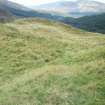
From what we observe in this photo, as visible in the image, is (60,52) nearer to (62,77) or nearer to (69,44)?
(69,44)

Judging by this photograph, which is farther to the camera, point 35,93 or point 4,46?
point 4,46

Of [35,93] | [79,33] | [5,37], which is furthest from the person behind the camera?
[79,33]

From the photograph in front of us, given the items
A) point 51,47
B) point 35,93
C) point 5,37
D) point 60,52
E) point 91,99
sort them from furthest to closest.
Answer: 1. point 5,37
2. point 51,47
3. point 60,52
4. point 35,93
5. point 91,99

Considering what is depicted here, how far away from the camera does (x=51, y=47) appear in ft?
104

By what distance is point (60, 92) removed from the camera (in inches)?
595

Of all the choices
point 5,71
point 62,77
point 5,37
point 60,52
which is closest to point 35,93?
point 62,77

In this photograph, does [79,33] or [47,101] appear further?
[79,33]

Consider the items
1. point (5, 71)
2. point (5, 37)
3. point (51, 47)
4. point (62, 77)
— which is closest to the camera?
point (62, 77)

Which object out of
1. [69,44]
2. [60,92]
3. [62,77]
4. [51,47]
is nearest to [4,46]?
[51,47]

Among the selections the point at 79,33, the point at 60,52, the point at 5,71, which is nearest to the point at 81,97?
the point at 5,71

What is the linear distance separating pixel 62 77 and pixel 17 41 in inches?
642

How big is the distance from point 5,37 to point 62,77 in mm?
18404

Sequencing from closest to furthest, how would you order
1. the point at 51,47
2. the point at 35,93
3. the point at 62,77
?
the point at 35,93
the point at 62,77
the point at 51,47

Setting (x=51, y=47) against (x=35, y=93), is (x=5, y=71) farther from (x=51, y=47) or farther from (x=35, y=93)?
(x=51, y=47)
